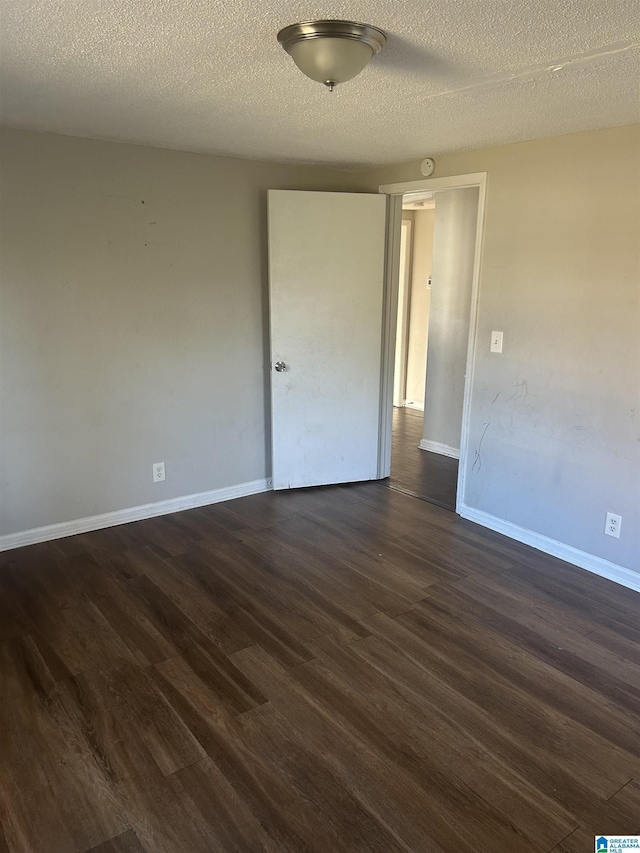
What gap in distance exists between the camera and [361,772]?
1.85 metres

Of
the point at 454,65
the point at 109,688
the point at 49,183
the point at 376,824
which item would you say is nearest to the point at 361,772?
the point at 376,824

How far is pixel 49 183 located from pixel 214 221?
0.98m

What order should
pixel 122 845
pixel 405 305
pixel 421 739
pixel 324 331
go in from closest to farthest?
pixel 122 845 → pixel 421 739 → pixel 324 331 → pixel 405 305

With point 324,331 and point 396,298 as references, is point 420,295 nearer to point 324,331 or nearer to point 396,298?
point 396,298

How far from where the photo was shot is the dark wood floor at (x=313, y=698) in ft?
5.53

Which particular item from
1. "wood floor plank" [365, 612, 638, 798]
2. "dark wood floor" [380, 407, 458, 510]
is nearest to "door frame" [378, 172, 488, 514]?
"dark wood floor" [380, 407, 458, 510]

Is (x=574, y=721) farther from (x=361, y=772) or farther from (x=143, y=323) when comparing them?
(x=143, y=323)

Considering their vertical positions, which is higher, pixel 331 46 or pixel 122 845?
pixel 331 46

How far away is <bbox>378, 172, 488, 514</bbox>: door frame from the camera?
11.5 ft

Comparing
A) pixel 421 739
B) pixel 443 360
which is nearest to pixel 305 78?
pixel 421 739

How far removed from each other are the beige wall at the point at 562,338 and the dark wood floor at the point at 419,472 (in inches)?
24.0

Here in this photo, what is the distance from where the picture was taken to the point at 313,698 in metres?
2.17

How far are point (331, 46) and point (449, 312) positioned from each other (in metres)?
3.59

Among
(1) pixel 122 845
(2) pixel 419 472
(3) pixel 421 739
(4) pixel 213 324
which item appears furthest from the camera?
(2) pixel 419 472
